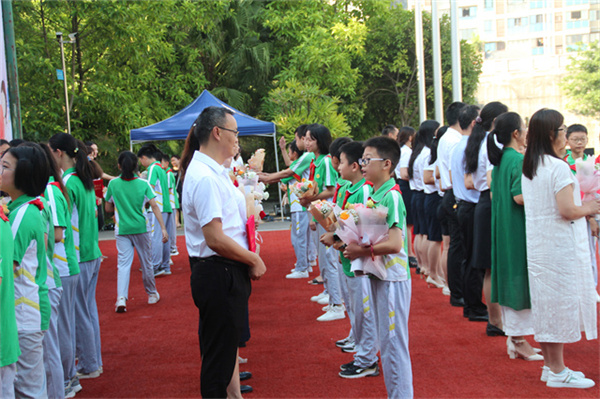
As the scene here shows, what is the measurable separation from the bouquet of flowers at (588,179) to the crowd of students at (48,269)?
409cm

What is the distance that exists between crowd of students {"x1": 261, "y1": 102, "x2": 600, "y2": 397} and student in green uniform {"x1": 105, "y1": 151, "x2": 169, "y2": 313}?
2145 mm

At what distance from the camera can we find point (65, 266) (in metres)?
4.54

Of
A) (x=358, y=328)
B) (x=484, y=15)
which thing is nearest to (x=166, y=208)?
(x=358, y=328)

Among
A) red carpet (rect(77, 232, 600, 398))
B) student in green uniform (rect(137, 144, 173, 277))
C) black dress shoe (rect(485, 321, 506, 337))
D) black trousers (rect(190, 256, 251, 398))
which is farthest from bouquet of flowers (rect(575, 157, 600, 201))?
student in green uniform (rect(137, 144, 173, 277))

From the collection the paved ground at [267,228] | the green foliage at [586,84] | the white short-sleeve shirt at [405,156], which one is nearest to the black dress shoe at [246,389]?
the white short-sleeve shirt at [405,156]

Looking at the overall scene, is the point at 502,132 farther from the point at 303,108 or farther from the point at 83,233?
the point at 303,108

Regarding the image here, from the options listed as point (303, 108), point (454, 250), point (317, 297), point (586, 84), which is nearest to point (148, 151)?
point (317, 297)

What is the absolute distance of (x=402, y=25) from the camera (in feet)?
92.3

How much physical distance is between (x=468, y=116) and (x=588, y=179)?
158cm

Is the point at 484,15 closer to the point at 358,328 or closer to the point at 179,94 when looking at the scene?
the point at 179,94

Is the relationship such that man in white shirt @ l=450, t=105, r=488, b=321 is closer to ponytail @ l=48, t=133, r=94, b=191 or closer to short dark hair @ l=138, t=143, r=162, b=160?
ponytail @ l=48, t=133, r=94, b=191

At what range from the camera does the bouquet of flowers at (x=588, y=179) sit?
5.13 m

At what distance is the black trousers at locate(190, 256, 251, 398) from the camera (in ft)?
10.9

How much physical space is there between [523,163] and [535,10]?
73042 millimetres
